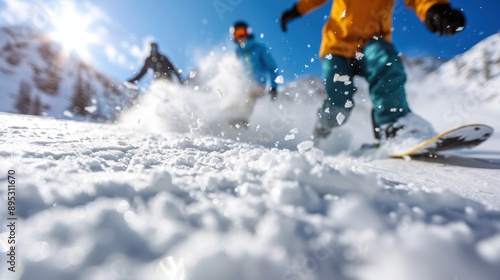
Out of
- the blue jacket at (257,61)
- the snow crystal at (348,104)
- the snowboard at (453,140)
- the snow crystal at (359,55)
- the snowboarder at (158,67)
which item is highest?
the snowboarder at (158,67)

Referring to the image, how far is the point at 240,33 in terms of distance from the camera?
15.4ft

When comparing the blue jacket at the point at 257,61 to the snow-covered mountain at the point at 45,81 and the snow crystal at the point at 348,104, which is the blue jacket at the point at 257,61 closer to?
the snow crystal at the point at 348,104

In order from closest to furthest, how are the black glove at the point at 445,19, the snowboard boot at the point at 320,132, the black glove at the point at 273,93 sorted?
1. the black glove at the point at 445,19
2. the snowboard boot at the point at 320,132
3. the black glove at the point at 273,93

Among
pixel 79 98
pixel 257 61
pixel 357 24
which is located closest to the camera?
pixel 357 24

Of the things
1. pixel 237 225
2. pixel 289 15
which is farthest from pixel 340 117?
pixel 237 225

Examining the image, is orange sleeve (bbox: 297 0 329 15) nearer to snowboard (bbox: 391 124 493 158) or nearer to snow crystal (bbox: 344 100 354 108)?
snow crystal (bbox: 344 100 354 108)

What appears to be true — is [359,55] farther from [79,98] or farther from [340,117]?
[79,98]

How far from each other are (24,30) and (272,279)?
75.6ft

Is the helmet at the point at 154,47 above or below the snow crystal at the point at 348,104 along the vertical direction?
above

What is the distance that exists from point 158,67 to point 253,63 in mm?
2573

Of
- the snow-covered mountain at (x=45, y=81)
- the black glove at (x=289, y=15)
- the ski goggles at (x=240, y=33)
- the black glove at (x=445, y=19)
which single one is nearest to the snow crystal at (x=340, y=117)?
the black glove at (x=445, y=19)

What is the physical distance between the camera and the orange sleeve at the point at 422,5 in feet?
5.54

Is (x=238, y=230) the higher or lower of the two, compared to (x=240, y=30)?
lower

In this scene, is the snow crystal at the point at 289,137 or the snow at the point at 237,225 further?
the snow crystal at the point at 289,137
